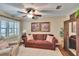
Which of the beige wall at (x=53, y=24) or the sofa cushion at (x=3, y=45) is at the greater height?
the beige wall at (x=53, y=24)

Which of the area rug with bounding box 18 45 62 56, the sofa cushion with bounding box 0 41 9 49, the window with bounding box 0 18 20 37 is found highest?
the window with bounding box 0 18 20 37

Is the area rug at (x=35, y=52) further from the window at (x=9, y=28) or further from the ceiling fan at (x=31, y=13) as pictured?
the ceiling fan at (x=31, y=13)

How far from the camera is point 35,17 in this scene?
2.60 meters

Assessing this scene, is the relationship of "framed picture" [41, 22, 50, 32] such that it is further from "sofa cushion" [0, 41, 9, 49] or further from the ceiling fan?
"sofa cushion" [0, 41, 9, 49]

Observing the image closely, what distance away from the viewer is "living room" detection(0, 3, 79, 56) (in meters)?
2.54

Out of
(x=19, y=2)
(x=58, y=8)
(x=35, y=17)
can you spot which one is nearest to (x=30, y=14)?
(x=35, y=17)

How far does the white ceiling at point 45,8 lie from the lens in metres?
2.54

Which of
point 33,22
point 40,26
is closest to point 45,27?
point 40,26

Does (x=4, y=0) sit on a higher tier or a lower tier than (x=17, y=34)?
higher

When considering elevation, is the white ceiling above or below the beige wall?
above

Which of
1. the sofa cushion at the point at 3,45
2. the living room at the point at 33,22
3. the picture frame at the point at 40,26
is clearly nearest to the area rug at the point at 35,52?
the living room at the point at 33,22

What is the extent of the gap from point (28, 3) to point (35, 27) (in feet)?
1.45

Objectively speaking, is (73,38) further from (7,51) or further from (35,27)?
(7,51)

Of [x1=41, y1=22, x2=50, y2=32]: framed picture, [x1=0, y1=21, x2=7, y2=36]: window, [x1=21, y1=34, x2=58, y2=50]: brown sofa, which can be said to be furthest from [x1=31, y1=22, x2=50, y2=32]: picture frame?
[x1=0, y1=21, x2=7, y2=36]: window
